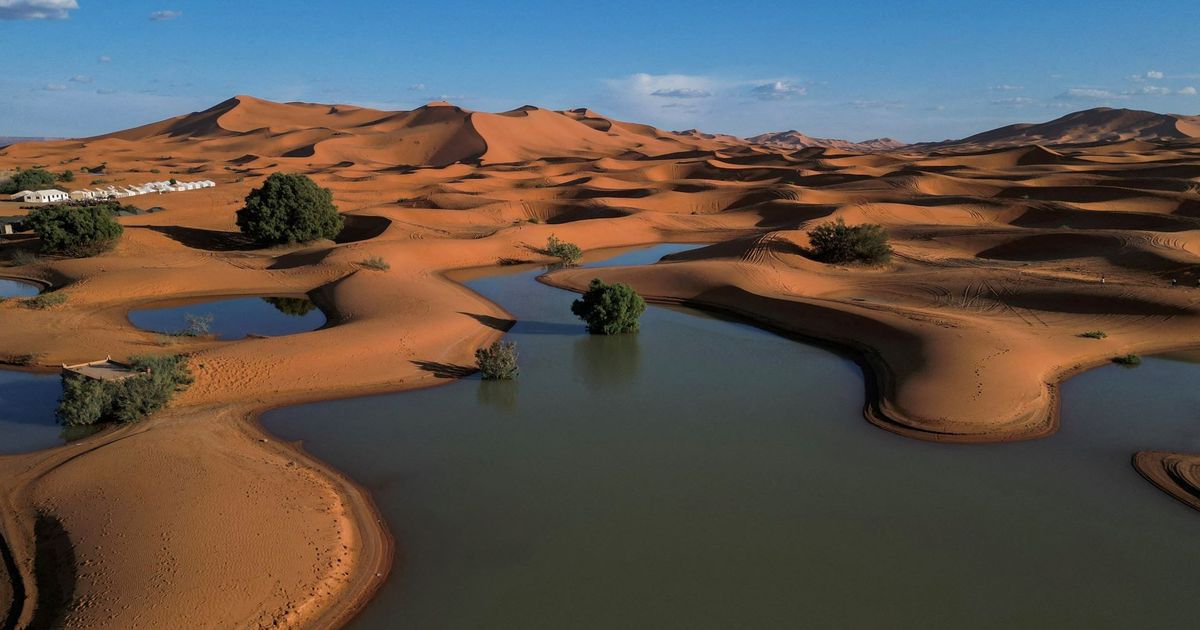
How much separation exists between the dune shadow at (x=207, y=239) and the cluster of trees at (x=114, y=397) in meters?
20.0

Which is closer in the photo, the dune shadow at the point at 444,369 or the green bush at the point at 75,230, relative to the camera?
the dune shadow at the point at 444,369

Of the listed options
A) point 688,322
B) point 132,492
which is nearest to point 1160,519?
point 688,322

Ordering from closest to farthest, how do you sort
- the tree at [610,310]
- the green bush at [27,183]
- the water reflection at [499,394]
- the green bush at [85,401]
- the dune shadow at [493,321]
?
the green bush at [85,401], the water reflection at [499,394], the tree at [610,310], the dune shadow at [493,321], the green bush at [27,183]

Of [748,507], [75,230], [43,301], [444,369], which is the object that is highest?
[75,230]

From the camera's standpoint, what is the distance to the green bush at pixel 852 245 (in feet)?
90.2

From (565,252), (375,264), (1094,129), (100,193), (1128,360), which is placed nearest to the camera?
(1128,360)

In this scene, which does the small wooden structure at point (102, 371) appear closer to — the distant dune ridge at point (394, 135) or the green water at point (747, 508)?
the green water at point (747, 508)

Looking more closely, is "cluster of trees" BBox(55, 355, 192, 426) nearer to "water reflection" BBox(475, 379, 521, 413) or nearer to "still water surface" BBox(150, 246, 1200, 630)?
"still water surface" BBox(150, 246, 1200, 630)

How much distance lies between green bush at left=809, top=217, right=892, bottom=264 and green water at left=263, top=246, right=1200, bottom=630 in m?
11.9

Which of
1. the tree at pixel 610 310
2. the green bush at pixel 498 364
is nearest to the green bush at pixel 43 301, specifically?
the green bush at pixel 498 364

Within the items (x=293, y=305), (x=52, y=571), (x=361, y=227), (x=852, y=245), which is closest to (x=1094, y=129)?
(x=852, y=245)

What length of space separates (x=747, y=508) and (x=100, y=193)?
2037 inches

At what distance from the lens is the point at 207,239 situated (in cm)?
3309

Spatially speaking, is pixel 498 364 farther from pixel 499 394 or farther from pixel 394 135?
pixel 394 135
